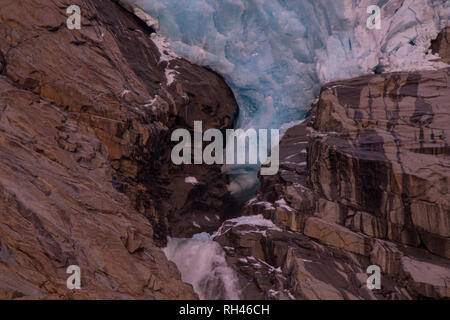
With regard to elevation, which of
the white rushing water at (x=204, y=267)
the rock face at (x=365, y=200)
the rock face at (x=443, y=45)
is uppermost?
the rock face at (x=443, y=45)

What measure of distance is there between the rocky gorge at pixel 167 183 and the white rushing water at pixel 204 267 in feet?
0.88

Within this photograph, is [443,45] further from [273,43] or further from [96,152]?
[96,152]

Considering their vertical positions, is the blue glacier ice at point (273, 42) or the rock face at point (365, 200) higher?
the blue glacier ice at point (273, 42)

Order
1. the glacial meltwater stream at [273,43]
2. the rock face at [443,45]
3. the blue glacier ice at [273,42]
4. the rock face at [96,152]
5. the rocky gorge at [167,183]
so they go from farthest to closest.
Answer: the blue glacier ice at [273,42]
the glacial meltwater stream at [273,43]
the rock face at [443,45]
the rocky gorge at [167,183]
the rock face at [96,152]

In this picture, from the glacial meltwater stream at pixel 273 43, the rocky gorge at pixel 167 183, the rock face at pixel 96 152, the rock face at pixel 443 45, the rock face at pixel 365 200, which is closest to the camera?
the rock face at pixel 96 152

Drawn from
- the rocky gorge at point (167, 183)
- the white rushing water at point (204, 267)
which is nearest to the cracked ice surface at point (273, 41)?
the rocky gorge at point (167, 183)

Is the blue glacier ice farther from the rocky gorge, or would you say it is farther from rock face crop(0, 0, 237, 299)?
the rocky gorge

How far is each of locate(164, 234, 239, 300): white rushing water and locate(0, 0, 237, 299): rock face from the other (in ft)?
1.86

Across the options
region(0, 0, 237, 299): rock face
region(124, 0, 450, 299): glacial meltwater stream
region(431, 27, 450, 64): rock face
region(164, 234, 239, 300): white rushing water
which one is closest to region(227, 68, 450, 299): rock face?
region(164, 234, 239, 300): white rushing water

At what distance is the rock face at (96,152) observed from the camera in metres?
9.22

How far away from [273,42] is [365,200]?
274 inches

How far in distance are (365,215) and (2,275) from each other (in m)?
7.99

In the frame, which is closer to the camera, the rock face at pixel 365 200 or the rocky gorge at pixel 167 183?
the rocky gorge at pixel 167 183

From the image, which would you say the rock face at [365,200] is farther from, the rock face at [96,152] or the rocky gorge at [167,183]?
the rock face at [96,152]
